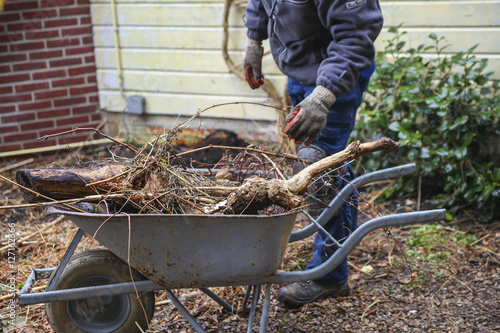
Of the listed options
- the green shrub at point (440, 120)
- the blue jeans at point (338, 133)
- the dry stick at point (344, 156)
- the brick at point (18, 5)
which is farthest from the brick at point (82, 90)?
the dry stick at point (344, 156)

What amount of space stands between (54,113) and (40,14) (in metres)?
0.96

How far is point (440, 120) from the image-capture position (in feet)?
12.7

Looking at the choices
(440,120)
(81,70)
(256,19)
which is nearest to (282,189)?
(256,19)

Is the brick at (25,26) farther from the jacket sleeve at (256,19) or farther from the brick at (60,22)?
the jacket sleeve at (256,19)

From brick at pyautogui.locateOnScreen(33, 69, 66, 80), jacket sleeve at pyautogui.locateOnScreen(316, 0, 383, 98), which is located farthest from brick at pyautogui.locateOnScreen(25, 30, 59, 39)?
jacket sleeve at pyautogui.locateOnScreen(316, 0, 383, 98)

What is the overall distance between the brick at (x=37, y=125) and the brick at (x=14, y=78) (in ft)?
1.42

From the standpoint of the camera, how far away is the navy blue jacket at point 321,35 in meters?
2.21

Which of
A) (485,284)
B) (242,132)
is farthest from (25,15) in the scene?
(485,284)

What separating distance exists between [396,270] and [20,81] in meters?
3.87

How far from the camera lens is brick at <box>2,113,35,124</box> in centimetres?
485

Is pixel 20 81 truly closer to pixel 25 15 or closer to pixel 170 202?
pixel 25 15

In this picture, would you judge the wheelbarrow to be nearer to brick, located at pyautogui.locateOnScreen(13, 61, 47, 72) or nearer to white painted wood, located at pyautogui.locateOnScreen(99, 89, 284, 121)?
white painted wood, located at pyautogui.locateOnScreen(99, 89, 284, 121)

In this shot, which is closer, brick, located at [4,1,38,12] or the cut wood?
the cut wood

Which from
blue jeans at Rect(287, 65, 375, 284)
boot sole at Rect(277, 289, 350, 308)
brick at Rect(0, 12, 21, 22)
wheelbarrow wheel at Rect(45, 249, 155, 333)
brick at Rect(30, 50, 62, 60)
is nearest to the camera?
wheelbarrow wheel at Rect(45, 249, 155, 333)
